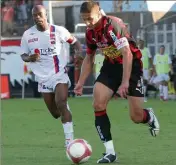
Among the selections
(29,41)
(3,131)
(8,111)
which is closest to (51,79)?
(29,41)

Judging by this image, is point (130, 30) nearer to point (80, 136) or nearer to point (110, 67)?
point (80, 136)

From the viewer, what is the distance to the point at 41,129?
15.3m

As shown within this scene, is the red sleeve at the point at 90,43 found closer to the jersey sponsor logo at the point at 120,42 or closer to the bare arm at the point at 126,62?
the jersey sponsor logo at the point at 120,42

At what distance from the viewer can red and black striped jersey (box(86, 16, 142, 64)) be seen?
32.2 feet

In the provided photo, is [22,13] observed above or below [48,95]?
above

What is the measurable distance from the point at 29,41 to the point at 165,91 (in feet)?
48.8

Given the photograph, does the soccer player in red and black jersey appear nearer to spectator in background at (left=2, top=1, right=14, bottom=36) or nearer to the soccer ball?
the soccer ball

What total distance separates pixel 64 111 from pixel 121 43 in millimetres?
2447

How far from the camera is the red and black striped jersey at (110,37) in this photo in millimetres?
9805

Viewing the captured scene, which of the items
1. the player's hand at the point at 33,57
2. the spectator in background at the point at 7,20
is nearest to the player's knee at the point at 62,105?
the player's hand at the point at 33,57

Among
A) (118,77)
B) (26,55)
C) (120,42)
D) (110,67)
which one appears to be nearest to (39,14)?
(26,55)

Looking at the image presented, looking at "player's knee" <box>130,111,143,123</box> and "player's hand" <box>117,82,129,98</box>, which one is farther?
"player's knee" <box>130,111,143,123</box>

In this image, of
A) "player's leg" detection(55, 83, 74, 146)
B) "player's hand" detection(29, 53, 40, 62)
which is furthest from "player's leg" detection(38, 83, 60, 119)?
"player's hand" detection(29, 53, 40, 62)

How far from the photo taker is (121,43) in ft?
31.9
